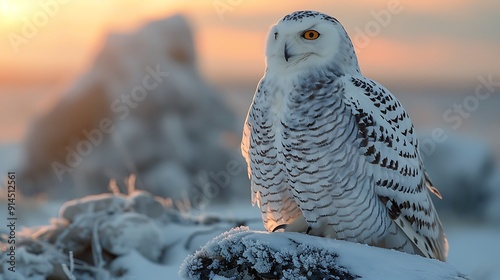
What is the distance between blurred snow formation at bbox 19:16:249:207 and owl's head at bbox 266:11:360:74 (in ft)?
27.3

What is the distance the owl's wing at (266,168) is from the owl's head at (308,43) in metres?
0.22

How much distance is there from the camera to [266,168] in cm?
358

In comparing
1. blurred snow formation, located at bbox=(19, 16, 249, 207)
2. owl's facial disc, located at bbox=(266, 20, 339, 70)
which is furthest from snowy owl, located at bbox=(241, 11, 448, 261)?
blurred snow formation, located at bbox=(19, 16, 249, 207)

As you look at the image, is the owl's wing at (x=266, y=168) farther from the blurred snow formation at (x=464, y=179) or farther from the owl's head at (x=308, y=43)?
the blurred snow formation at (x=464, y=179)

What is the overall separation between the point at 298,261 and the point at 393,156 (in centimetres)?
79

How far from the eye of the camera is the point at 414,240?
3713 millimetres

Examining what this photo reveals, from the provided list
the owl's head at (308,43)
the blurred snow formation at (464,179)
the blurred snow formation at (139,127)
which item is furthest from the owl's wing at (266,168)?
the blurred snow formation at (139,127)

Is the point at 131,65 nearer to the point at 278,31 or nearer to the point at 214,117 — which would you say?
the point at 214,117

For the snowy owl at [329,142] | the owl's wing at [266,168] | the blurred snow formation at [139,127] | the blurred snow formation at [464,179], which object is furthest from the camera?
the blurred snow formation at [139,127]

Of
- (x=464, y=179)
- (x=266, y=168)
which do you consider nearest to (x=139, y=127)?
(x=464, y=179)

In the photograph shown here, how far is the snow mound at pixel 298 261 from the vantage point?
3.23 m

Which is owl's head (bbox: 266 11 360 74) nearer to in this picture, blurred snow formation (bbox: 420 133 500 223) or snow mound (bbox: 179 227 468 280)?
snow mound (bbox: 179 227 468 280)

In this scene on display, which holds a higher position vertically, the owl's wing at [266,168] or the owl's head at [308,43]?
the owl's head at [308,43]

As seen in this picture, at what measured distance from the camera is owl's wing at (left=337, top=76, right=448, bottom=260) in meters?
3.47
